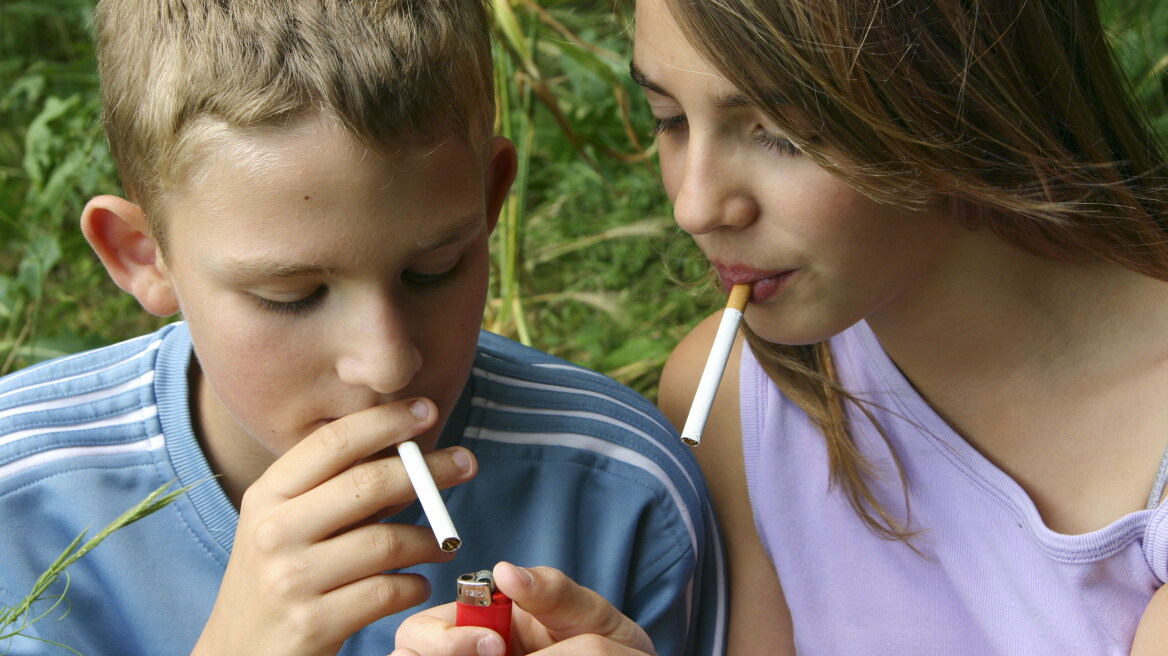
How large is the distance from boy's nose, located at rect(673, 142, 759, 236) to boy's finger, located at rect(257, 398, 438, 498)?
333mm

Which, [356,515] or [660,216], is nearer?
[356,515]

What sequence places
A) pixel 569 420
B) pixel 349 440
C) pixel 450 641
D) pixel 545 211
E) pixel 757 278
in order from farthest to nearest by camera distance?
1. pixel 545 211
2. pixel 569 420
3. pixel 757 278
4. pixel 349 440
5. pixel 450 641

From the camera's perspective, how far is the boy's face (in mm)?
1060

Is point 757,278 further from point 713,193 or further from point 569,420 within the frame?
point 569,420

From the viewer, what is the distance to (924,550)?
150 cm

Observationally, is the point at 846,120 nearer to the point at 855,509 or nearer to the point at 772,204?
the point at 772,204

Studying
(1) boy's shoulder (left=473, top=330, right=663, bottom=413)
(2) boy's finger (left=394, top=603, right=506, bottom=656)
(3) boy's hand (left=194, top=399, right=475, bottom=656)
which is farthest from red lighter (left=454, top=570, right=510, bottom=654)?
(1) boy's shoulder (left=473, top=330, right=663, bottom=413)

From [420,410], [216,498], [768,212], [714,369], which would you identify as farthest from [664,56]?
[216,498]

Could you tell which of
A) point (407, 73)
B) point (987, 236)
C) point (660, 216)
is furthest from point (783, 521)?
point (660, 216)

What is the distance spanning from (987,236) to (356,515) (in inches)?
31.0

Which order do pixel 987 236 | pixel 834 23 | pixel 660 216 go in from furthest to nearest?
pixel 660 216
pixel 987 236
pixel 834 23

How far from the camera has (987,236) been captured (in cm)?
132

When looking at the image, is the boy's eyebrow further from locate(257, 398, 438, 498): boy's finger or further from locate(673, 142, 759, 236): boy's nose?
locate(257, 398, 438, 498): boy's finger

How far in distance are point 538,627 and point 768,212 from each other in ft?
1.63
